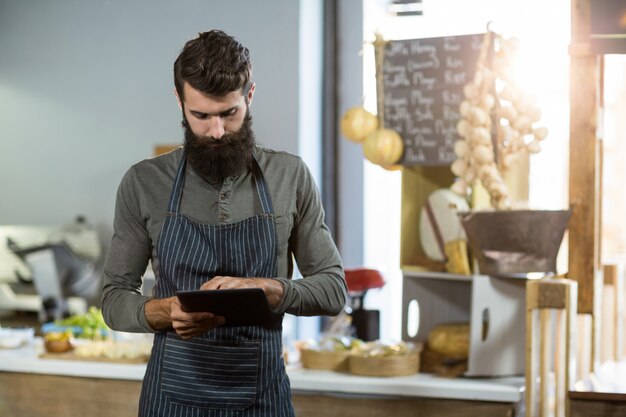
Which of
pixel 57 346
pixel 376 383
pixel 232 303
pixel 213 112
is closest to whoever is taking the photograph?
pixel 232 303

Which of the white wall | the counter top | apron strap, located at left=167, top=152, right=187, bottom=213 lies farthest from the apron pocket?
the white wall

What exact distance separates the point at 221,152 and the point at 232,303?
332 mm

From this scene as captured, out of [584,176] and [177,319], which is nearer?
[177,319]

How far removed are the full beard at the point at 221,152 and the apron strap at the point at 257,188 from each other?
3cm

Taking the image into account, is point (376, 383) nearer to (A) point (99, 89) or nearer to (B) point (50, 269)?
(B) point (50, 269)

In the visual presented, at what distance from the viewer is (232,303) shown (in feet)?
5.45

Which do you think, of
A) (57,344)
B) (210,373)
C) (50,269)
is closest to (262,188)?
(210,373)

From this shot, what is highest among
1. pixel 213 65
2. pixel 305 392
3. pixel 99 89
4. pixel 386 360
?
pixel 99 89

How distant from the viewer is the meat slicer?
5836mm

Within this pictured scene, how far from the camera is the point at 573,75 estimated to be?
9.73 feet

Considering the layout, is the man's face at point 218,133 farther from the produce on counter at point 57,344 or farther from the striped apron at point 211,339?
the produce on counter at point 57,344

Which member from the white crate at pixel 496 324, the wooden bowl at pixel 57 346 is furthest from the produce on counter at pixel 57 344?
the white crate at pixel 496 324

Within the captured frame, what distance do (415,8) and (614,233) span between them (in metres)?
1.86

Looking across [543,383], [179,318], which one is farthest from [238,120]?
[543,383]
